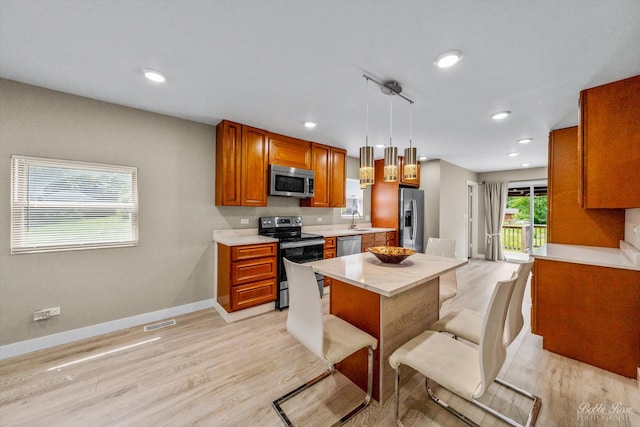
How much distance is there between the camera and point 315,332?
4.61ft

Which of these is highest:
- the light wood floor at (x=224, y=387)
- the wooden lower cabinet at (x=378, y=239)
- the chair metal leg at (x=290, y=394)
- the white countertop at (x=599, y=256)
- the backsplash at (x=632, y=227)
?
the backsplash at (x=632, y=227)

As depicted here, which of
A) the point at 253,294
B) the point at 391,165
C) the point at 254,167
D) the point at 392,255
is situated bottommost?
the point at 253,294

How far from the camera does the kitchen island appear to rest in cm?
162

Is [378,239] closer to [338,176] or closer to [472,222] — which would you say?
[338,176]

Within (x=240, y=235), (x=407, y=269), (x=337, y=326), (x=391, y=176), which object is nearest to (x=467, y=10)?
(x=391, y=176)

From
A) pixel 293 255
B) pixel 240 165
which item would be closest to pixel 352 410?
pixel 293 255

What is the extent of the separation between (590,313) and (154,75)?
4.18 metres

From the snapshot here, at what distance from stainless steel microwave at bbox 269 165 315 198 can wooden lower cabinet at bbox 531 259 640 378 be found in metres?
2.89

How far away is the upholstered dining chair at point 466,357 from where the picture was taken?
1122mm

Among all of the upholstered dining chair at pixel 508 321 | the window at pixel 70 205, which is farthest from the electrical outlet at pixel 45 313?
the upholstered dining chair at pixel 508 321

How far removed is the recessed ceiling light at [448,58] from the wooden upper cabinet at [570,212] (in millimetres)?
2076

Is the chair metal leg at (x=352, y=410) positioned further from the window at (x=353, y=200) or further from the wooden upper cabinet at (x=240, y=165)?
the window at (x=353, y=200)

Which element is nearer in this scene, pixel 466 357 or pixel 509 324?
pixel 466 357

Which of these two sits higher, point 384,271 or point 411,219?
point 411,219
